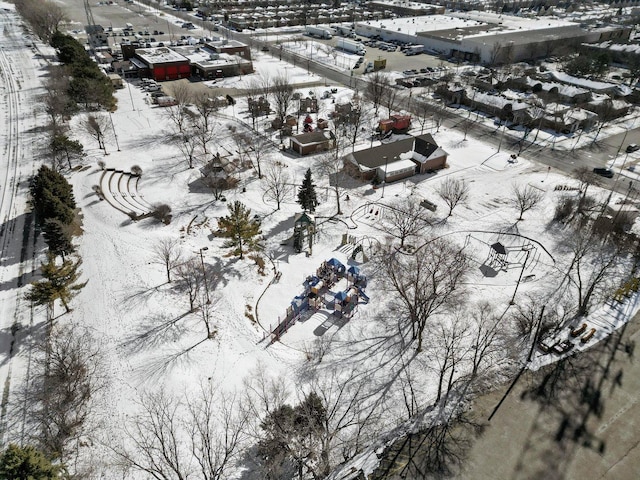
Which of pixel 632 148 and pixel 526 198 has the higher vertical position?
pixel 632 148

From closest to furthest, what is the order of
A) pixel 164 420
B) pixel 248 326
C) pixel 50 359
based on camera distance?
pixel 164 420 < pixel 50 359 < pixel 248 326

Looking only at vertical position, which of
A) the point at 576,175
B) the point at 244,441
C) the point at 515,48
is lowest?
the point at 244,441

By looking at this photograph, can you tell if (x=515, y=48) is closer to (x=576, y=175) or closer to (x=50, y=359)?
(x=576, y=175)

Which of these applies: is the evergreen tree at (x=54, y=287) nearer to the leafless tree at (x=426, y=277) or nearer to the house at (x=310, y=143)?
the leafless tree at (x=426, y=277)

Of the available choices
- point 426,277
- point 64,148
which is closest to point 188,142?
point 64,148

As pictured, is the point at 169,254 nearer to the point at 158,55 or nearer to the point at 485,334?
the point at 485,334

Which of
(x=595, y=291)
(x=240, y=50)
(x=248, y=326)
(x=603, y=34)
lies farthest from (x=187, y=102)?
(x=603, y=34)

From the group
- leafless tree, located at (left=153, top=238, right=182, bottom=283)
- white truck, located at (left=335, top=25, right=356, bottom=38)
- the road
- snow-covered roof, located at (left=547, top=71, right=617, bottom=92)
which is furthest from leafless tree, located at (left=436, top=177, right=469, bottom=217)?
white truck, located at (left=335, top=25, right=356, bottom=38)
